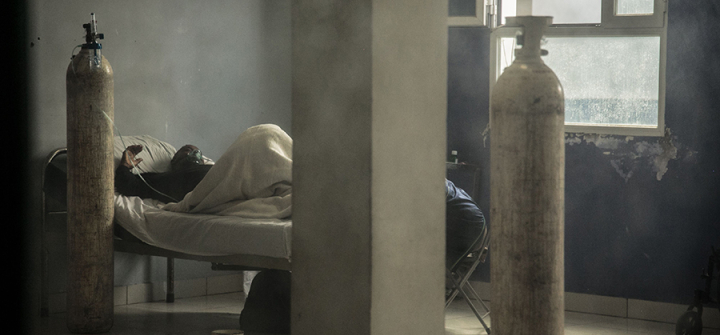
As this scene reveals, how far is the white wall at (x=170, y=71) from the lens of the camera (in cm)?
436

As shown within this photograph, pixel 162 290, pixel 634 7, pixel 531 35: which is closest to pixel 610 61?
pixel 634 7

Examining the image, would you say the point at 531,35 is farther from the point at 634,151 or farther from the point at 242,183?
the point at 634,151

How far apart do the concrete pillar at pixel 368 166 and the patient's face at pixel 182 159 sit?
2.87 metres

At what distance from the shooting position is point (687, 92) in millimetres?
4355

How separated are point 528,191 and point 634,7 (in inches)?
109

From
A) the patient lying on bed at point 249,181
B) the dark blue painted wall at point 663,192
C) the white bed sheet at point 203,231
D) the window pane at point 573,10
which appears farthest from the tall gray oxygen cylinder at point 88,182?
the dark blue painted wall at point 663,192

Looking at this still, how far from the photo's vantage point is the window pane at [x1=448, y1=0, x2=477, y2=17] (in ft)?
16.4

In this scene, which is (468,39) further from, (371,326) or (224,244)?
(371,326)

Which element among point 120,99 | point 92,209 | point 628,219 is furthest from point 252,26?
point 628,219

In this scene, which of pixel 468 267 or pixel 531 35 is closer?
pixel 531 35

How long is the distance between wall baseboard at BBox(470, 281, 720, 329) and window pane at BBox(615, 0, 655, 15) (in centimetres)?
169

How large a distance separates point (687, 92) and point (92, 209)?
327 centimetres

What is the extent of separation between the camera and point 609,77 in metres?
4.68

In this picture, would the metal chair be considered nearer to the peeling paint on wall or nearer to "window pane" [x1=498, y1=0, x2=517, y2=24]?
the peeling paint on wall
